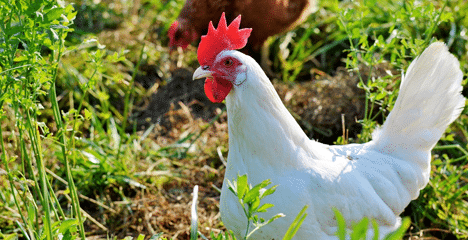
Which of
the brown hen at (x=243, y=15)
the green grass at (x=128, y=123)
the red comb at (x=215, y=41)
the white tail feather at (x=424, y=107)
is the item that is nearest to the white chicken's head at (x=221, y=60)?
the red comb at (x=215, y=41)

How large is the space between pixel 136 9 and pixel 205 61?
146 inches

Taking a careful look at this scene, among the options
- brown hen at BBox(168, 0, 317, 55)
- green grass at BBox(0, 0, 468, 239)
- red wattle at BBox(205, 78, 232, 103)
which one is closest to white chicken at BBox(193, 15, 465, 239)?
red wattle at BBox(205, 78, 232, 103)

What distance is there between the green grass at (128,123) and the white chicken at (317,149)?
235mm

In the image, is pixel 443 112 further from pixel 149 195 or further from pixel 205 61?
pixel 149 195

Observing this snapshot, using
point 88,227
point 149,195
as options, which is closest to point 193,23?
point 149,195

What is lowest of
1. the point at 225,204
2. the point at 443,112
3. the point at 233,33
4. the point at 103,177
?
the point at 103,177

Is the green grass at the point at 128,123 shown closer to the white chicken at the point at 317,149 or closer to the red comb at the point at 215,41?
the white chicken at the point at 317,149

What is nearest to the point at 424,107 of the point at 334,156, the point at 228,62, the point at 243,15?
the point at 334,156

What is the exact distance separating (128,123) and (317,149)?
2.25 metres

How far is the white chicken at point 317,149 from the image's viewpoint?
1.79 meters

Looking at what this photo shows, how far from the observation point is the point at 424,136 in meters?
2.08

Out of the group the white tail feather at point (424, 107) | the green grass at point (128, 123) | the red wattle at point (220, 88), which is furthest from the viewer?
the white tail feather at point (424, 107)

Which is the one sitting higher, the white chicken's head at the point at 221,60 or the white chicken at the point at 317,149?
the white chicken's head at the point at 221,60

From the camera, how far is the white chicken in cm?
179
